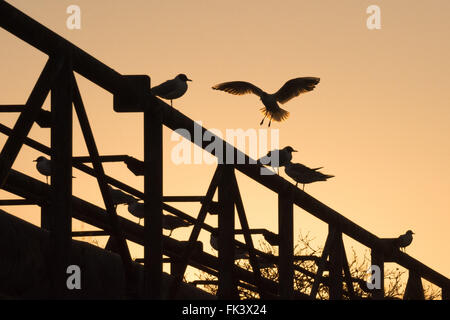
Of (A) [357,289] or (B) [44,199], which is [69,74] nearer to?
(B) [44,199]

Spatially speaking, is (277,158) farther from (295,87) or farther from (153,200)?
(153,200)

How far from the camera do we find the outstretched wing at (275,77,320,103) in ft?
72.3

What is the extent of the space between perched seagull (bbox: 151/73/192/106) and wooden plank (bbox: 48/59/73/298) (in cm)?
948

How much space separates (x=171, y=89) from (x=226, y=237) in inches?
234

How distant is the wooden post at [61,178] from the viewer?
25.5ft

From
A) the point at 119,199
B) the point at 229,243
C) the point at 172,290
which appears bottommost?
the point at 172,290

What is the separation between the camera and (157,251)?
9625 millimetres

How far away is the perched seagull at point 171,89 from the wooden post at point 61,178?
9.48m

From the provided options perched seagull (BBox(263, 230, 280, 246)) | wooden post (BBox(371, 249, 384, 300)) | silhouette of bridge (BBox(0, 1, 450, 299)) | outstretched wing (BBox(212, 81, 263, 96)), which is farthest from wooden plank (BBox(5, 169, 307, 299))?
outstretched wing (BBox(212, 81, 263, 96))

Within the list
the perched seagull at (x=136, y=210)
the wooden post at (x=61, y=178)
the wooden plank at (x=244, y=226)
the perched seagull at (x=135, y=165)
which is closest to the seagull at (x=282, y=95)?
the perched seagull at (x=136, y=210)

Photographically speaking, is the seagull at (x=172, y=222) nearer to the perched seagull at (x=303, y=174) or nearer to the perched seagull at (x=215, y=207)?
the perched seagull at (x=303, y=174)

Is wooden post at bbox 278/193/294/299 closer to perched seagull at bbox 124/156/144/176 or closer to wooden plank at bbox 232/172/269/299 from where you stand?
wooden plank at bbox 232/172/269/299
